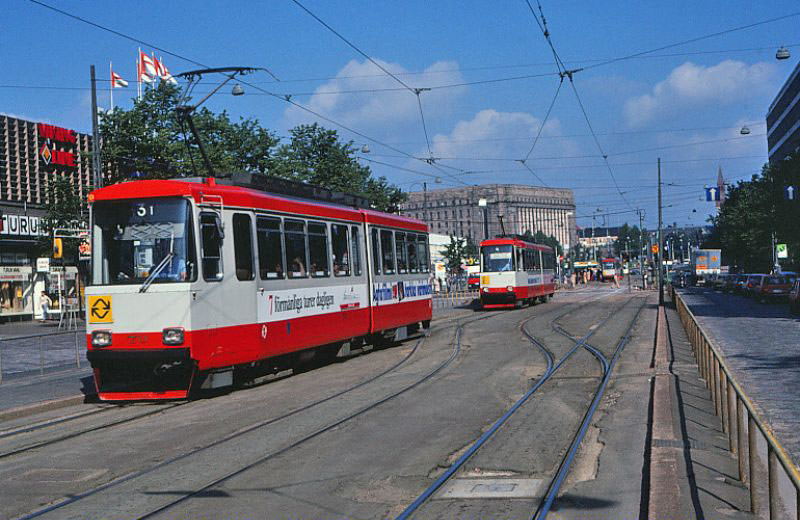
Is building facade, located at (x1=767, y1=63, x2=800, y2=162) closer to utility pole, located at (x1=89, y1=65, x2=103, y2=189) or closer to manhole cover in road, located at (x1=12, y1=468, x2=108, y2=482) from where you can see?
utility pole, located at (x1=89, y1=65, x2=103, y2=189)

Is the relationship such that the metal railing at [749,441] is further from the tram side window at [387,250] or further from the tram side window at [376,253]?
the tram side window at [387,250]

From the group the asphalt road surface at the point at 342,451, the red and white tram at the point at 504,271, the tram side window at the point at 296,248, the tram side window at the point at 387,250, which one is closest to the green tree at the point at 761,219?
the red and white tram at the point at 504,271

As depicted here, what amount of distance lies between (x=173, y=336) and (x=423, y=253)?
12.7 m

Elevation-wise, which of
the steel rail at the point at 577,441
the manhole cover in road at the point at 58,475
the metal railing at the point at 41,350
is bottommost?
the steel rail at the point at 577,441

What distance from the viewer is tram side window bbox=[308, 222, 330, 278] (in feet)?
53.6

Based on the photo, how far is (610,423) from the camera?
34.5ft

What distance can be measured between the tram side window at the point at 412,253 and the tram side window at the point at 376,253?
252 cm

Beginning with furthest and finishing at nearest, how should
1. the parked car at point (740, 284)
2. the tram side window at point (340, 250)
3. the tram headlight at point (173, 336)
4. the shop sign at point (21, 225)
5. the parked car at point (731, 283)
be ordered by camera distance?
the parked car at point (731, 283)
the parked car at point (740, 284)
the shop sign at point (21, 225)
the tram side window at point (340, 250)
the tram headlight at point (173, 336)

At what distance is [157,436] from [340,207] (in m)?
8.74

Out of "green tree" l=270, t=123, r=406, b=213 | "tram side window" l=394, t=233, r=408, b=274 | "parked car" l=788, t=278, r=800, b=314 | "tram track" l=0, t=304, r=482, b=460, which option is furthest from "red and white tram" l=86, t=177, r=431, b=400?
"green tree" l=270, t=123, r=406, b=213

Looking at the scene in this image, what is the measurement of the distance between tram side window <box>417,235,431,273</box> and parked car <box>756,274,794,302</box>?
89.3 ft

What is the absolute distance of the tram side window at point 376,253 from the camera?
19.9m

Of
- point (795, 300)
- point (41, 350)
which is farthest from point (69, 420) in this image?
point (795, 300)

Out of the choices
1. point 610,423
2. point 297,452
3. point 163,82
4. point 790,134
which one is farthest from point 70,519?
point 790,134
